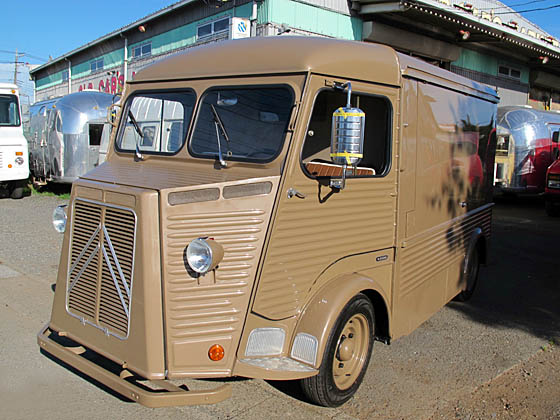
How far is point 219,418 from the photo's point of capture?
3701 mm

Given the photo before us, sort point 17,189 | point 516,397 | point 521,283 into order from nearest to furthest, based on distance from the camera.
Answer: point 516,397 → point 521,283 → point 17,189

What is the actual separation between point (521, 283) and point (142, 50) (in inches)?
655

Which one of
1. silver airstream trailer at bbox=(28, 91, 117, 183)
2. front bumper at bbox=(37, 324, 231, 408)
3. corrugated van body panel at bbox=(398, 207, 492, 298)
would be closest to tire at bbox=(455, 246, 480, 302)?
corrugated van body panel at bbox=(398, 207, 492, 298)

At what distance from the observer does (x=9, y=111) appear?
15.0 metres

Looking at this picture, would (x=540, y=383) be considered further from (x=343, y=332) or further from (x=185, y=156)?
(x=185, y=156)

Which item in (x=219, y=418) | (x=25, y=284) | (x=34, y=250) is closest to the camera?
(x=219, y=418)

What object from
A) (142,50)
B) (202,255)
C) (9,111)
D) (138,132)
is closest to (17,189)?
(9,111)

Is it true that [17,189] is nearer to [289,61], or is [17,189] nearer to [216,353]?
[289,61]

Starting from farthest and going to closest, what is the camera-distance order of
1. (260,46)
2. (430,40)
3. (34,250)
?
(430,40), (34,250), (260,46)

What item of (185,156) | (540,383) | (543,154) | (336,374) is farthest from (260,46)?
(543,154)

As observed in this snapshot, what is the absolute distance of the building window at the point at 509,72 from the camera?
22509 mm

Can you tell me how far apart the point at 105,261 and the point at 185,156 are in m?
1.03

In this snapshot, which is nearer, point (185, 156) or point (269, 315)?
point (269, 315)

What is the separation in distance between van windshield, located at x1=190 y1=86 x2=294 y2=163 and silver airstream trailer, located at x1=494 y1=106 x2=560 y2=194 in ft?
46.2
